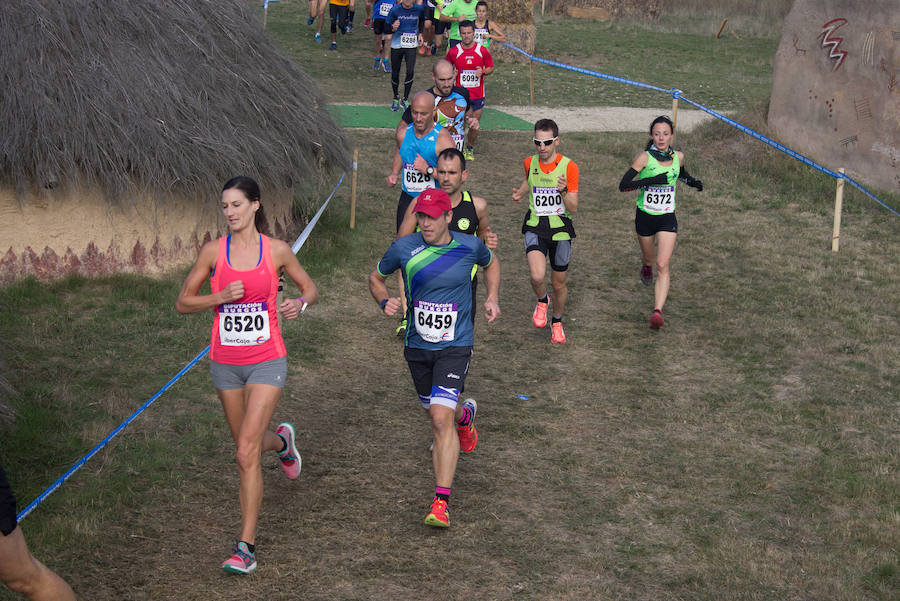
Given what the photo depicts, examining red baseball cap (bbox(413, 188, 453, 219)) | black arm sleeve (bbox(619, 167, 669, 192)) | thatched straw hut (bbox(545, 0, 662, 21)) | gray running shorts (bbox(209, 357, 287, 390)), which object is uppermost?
thatched straw hut (bbox(545, 0, 662, 21))

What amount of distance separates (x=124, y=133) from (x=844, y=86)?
31.2 feet

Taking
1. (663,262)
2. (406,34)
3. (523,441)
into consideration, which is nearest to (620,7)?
(406,34)

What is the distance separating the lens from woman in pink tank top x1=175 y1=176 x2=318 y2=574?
530 centimetres

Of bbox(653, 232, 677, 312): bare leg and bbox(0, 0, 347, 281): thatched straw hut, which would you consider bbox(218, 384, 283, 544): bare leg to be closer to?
bbox(0, 0, 347, 281): thatched straw hut

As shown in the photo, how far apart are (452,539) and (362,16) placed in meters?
23.2

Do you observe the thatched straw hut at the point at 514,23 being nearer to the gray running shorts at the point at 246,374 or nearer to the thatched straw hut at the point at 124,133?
the thatched straw hut at the point at 124,133

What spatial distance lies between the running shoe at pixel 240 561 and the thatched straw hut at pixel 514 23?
61.8 ft

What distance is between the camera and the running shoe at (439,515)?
580 cm

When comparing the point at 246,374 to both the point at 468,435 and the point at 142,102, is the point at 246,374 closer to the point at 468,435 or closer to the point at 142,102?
the point at 468,435

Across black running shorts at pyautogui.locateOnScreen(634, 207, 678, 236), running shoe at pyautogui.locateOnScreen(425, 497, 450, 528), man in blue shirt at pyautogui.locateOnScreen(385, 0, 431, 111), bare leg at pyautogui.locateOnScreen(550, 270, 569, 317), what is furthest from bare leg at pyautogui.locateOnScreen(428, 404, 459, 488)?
man in blue shirt at pyautogui.locateOnScreen(385, 0, 431, 111)

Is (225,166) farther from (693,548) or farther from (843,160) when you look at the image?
(843,160)

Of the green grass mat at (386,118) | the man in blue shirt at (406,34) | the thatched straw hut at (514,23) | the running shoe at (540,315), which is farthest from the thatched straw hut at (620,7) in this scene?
the running shoe at (540,315)

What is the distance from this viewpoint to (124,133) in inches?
363

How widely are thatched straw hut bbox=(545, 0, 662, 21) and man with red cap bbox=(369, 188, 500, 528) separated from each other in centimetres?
2734
